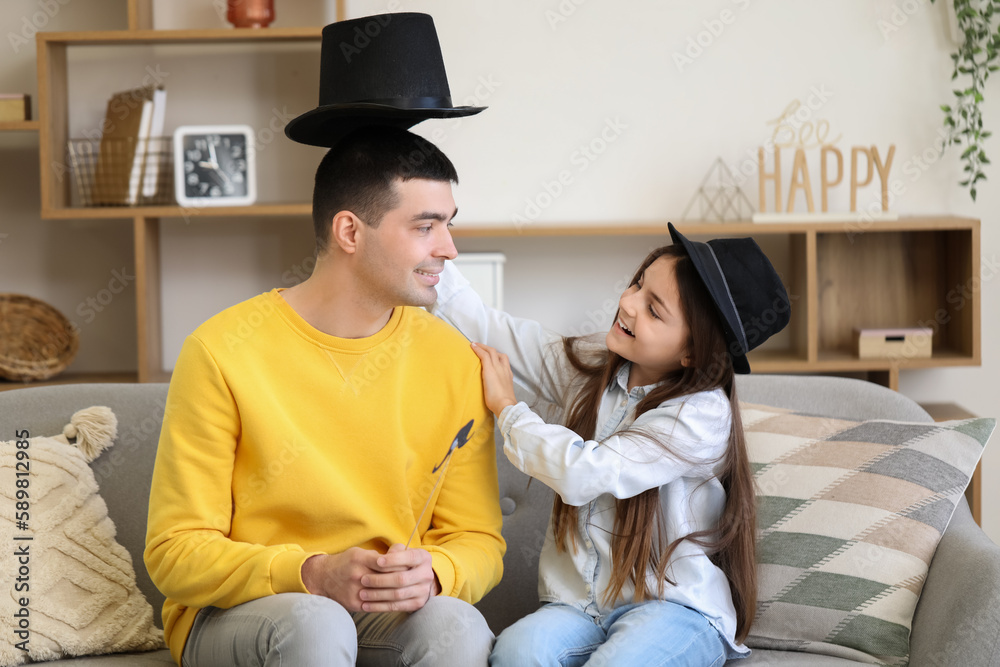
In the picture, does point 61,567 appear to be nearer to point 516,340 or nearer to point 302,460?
point 302,460

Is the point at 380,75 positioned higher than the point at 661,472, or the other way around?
the point at 380,75

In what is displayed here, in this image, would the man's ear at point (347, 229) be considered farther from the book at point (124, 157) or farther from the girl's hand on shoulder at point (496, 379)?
the book at point (124, 157)

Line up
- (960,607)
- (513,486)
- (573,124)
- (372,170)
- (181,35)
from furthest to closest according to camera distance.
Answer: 1. (573,124)
2. (181,35)
3. (513,486)
4. (372,170)
5. (960,607)

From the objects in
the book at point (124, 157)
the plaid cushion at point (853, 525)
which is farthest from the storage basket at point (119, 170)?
the plaid cushion at point (853, 525)

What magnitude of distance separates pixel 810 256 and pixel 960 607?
1.33 meters

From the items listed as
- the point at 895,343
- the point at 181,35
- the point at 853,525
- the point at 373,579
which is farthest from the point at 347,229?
the point at 895,343

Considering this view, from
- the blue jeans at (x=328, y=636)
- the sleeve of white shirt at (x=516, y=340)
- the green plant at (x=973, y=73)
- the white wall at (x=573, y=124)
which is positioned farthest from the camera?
the white wall at (x=573, y=124)

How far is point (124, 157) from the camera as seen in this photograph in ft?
8.26

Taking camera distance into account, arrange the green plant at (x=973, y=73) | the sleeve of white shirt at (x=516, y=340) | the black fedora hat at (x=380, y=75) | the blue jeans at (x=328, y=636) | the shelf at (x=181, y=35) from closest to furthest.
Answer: the blue jeans at (x=328, y=636) < the black fedora hat at (x=380, y=75) < the sleeve of white shirt at (x=516, y=340) < the shelf at (x=181, y=35) < the green plant at (x=973, y=73)

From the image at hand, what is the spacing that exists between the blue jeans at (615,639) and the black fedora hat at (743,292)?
0.42m

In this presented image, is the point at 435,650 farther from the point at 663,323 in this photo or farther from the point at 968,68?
the point at 968,68

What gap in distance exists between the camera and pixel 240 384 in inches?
51.7

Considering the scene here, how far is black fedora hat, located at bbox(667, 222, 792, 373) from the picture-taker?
1.39m

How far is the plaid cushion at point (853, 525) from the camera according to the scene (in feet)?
4.64
